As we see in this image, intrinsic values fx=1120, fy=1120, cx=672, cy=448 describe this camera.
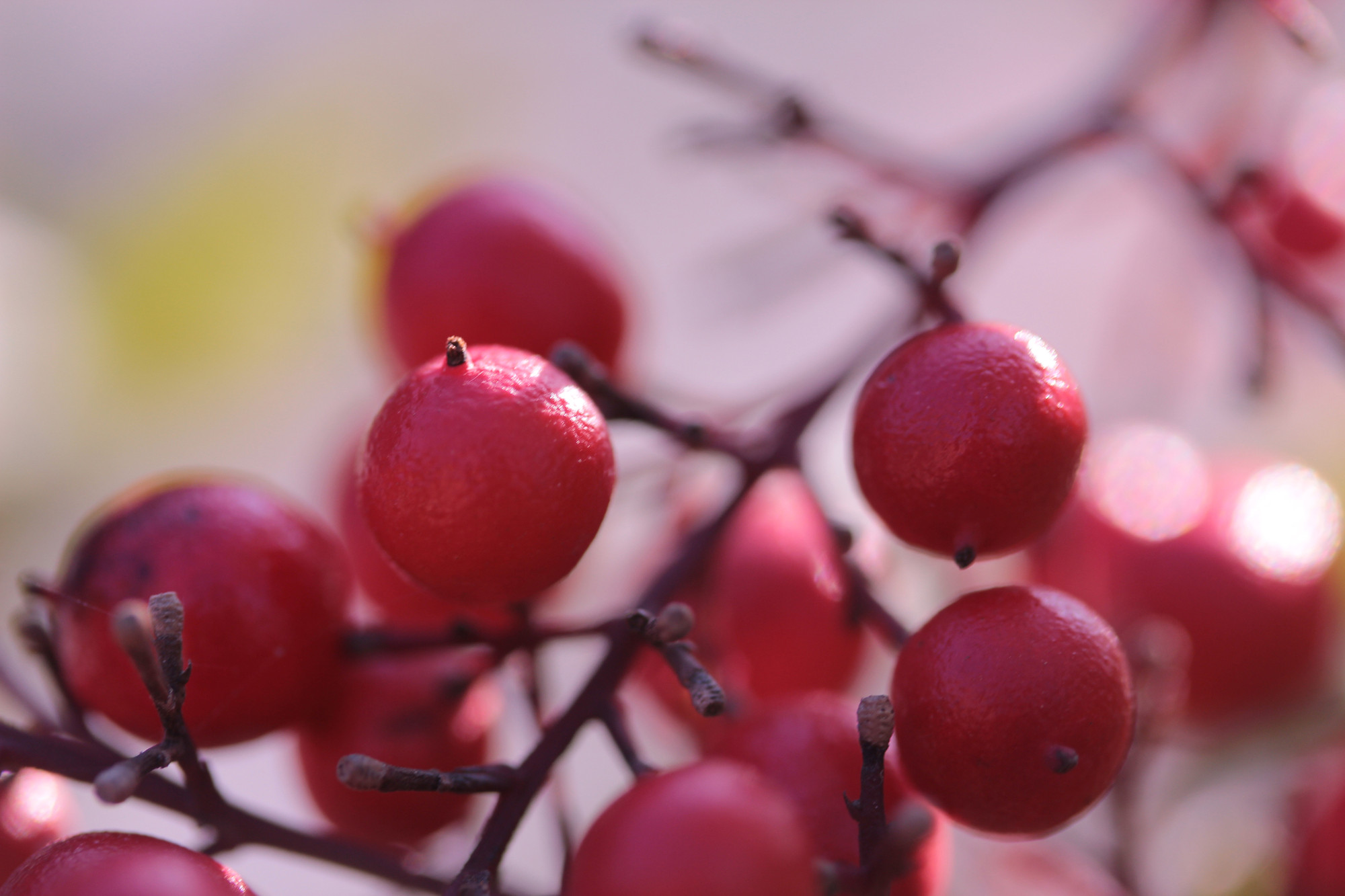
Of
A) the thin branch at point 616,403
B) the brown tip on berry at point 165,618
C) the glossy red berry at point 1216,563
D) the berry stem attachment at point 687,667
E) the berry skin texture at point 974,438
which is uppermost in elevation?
the berry skin texture at point 974,438

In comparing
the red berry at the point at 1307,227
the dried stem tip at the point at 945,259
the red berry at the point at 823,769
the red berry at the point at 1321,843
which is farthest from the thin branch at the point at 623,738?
the red berry at the point at 1307,227

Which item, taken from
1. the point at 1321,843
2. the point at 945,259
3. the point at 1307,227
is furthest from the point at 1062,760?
the point at 1307,227

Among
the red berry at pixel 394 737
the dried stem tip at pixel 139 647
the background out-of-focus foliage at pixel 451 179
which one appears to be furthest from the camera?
the background out-of-focus foliage at pixel 451 179

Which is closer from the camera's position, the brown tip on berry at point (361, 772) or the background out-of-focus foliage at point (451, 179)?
the brown tip on berry at point (361, 772)

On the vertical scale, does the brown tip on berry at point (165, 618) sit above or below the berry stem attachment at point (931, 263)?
below

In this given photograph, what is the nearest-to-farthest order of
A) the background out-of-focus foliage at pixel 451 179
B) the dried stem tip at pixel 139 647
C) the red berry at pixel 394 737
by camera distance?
1. the dried stem tip at pixel 139 647
2. the red berry at pixel 394 737
3. the background out-of-focus foliage at pixel 451 179

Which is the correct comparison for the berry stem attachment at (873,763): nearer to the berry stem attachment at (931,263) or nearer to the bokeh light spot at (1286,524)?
the berry stem attachment at (931,263)

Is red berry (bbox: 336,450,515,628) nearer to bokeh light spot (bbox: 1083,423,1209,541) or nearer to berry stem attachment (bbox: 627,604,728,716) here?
berry stem attachment (bbox: 627,604,728,716)
